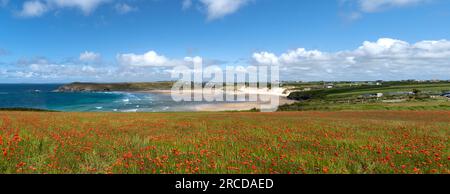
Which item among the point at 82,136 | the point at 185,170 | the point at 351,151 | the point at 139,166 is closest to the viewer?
the point at 185,170

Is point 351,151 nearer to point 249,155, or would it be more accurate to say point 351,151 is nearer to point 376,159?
point 376,159

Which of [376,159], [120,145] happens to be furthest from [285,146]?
[120,145]

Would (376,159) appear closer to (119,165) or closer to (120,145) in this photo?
(119,165)

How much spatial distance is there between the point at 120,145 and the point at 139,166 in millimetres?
3116

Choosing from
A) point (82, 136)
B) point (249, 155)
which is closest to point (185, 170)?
point (249, 155)

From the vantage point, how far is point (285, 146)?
8758mm
